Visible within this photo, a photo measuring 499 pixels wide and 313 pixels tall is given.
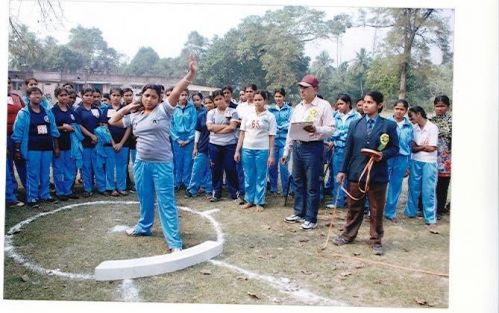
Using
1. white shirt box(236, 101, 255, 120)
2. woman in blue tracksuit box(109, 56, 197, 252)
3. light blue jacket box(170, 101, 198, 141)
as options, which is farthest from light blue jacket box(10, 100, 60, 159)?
white shirt box(236, 101, 255, 120)

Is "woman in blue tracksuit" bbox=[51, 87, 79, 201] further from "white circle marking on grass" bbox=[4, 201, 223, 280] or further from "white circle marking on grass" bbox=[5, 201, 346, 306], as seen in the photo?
"white circle marking on grass" bbox=[5, 201, 346, 306]

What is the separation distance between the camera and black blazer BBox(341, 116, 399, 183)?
14.0 feet

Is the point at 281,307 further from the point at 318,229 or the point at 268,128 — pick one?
the point at 268,128

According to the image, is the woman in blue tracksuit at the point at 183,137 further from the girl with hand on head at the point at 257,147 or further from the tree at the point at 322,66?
the tree at the point at 322,66

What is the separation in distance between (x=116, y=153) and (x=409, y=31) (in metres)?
4.16

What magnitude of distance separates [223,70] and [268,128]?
1431 mm

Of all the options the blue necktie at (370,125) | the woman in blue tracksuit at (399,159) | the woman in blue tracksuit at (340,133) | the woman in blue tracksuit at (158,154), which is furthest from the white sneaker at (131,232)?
the woman in blue tracksuit at (399,159)

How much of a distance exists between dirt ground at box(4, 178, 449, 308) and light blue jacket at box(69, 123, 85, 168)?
0.93 meters

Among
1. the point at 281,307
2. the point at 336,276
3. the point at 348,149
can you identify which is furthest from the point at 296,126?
the point at 281,307

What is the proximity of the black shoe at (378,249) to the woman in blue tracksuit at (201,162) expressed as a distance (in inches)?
109

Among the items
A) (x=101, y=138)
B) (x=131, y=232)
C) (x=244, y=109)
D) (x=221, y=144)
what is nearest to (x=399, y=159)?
(x=244, y=109)

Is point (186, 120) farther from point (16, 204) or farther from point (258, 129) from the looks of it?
point (16, 204)

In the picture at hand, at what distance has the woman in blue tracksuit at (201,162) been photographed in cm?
625

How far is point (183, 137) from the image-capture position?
21.4ft
